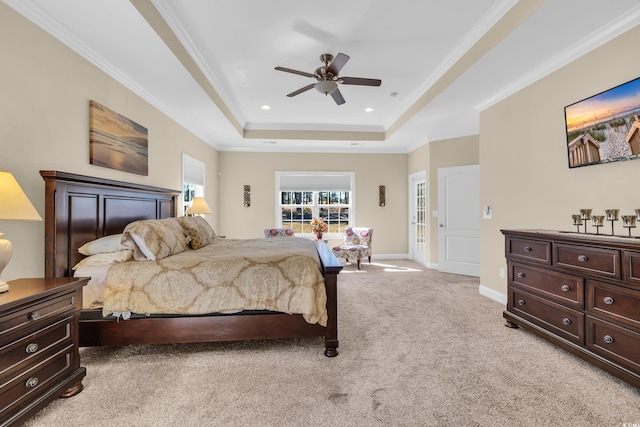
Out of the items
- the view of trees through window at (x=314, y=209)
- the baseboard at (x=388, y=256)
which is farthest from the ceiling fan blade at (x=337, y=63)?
the baseboard at (x=388, y=256)

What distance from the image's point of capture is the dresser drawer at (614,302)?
1.91m

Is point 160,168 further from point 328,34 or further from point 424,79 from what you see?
point 424,79

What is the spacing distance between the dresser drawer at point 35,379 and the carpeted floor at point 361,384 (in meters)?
0.21

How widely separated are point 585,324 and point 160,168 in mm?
4762

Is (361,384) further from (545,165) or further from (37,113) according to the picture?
(37,113)

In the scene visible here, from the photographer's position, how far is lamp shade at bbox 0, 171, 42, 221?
1558 millimetres

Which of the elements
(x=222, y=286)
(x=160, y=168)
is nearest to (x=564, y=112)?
(x=222, y=286)

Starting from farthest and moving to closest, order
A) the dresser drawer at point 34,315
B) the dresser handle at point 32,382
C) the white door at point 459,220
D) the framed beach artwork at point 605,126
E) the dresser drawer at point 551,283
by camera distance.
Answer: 1. the white door at point 459,220
2. the dresser drawer at point 551,283
3. the framed beach artwork at point 605,126
4. the dresser handle at point 32,382
5. the dresser drawer at point 34,315

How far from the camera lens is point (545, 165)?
10.2 feet

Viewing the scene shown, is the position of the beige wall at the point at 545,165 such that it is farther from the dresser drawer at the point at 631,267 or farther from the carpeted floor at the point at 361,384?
the carpeted floor at the point at 361,384

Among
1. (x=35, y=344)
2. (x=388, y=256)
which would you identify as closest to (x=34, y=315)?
(x=35, y=344)

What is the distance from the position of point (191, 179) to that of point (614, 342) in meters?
5.55

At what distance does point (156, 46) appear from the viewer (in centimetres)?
263

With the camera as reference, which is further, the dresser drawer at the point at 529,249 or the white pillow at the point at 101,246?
the dresser drawer at the point at 529,249
